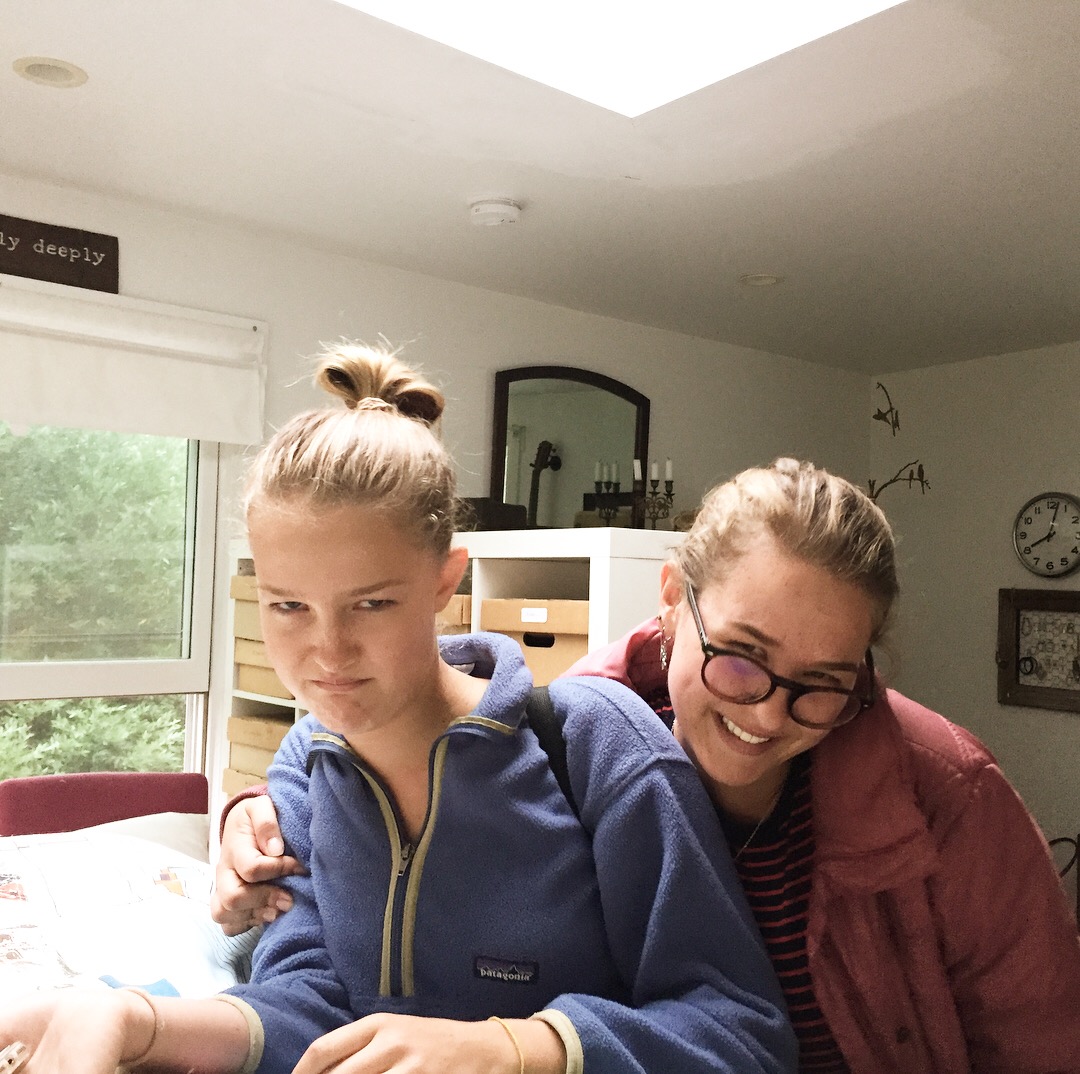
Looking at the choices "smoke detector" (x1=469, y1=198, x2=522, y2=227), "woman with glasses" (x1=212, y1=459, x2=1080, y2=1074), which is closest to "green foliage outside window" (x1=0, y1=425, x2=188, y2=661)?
"smoke detector" (x1=469, y1=198, x2=522, y2=227)

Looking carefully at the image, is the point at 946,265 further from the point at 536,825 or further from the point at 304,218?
the point at 536,825

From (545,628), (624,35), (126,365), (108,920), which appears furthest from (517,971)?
(126,365)

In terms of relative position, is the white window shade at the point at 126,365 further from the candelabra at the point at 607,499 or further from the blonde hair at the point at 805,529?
the blonde hair at the point at 805,529

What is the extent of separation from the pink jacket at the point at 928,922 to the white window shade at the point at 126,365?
257cm

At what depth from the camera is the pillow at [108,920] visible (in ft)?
3.38

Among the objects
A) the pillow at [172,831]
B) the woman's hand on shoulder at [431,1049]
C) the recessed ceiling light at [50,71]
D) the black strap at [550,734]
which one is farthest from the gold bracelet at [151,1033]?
the recessed ceiling light at [50,71]

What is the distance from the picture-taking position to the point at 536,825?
0.82 metres

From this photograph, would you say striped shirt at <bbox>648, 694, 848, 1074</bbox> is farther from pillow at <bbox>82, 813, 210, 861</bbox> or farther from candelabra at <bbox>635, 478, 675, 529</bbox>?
candelabra at <bbox>635, 478, 675, 529</bbox>

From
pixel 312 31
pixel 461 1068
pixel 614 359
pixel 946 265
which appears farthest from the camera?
pixel 614 359

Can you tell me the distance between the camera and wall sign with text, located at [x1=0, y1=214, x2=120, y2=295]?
281 cm

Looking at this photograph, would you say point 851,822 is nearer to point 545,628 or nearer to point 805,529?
point 805,529

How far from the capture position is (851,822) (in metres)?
0.88

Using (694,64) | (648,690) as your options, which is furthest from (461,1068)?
(694,64)

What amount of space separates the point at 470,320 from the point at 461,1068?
3277 mm
